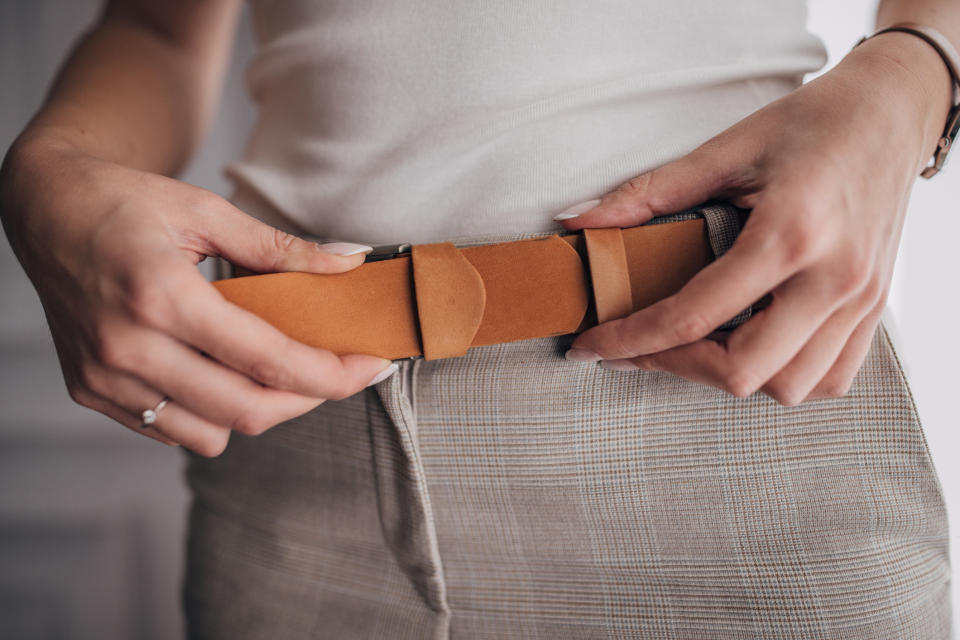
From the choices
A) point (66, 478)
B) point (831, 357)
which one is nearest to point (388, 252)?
point (831, 357)

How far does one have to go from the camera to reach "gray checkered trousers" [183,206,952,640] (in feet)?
1.95

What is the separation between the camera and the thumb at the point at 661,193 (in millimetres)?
572

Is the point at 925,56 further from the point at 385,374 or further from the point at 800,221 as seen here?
the point at 385,374

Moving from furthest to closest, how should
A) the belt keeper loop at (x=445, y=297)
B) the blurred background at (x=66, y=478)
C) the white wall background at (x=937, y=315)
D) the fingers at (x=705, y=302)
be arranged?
the blurred background at (x=66, y=478), the white wall background at (x=937, y=315), the belt keeper loop at (x=445, y=297), the fingers at (x=705, y=302)

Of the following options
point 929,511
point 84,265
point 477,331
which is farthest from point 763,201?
point 84,265

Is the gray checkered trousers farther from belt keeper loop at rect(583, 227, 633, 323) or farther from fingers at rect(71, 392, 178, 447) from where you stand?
fingers at rect(71, 392, 178, 447)

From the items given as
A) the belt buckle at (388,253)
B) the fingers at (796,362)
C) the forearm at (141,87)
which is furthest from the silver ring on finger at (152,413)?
the fingers at (796,362)

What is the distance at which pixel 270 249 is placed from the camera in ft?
1.95

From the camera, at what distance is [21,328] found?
6.50 feet

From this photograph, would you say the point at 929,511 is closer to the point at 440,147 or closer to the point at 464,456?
the point at 464,456

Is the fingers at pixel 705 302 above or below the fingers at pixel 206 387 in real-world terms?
above

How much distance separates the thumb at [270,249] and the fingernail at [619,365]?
0.96 feet

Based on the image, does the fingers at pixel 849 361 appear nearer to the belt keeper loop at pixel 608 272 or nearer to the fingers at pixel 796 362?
the fingers at pixel 796 362

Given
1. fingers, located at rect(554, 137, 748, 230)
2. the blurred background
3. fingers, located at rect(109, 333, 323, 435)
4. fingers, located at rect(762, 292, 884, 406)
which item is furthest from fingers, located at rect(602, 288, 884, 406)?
the blurred background
